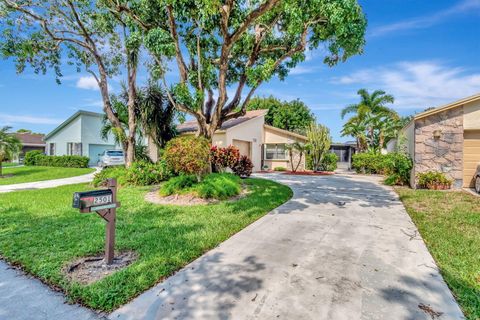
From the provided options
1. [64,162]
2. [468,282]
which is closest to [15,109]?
[64,162]

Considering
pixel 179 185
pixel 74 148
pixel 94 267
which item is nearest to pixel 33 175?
pixel 74 148

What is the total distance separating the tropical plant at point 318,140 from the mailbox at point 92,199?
16260 mm

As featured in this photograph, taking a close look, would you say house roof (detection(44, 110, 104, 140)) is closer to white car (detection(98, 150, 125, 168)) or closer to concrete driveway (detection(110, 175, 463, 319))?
white car (detection(98, 150, 125, 168))

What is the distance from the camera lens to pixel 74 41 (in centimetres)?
1230

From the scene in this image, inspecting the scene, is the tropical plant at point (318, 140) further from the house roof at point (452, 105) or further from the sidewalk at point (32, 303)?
the sidewalk at point (32, 303)

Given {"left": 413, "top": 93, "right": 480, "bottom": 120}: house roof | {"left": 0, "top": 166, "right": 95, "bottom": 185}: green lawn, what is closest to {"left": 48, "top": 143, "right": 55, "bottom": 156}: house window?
{"left": 0, "top": 166, "right": 95, "bottom": 185}: green lawn

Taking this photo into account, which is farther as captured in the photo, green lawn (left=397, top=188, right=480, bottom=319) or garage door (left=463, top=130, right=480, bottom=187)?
garage door (left=463, top=130, right=480, bottom=187)

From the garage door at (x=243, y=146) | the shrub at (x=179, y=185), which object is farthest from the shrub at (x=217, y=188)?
the garage door at (x=243, y=146)

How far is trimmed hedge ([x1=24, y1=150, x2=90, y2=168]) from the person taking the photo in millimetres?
21188

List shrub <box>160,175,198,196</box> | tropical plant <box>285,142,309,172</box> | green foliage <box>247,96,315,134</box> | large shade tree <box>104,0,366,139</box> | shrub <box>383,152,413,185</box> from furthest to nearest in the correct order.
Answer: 1. green foliage <box>247,96,315,134</box>
2. tropical plant <box>285,142,309,172</box>
3. shrub <box>383,152,413,185</box>
4. shrub <box>160,175,198,196</box>
5. large shade tree <box>104,0,366,139</box>

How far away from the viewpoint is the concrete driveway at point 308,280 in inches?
100

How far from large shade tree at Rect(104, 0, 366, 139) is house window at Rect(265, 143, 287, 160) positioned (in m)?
9.22

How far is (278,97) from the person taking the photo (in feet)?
109

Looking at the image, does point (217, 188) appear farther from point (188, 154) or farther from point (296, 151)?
point (296, 151)
